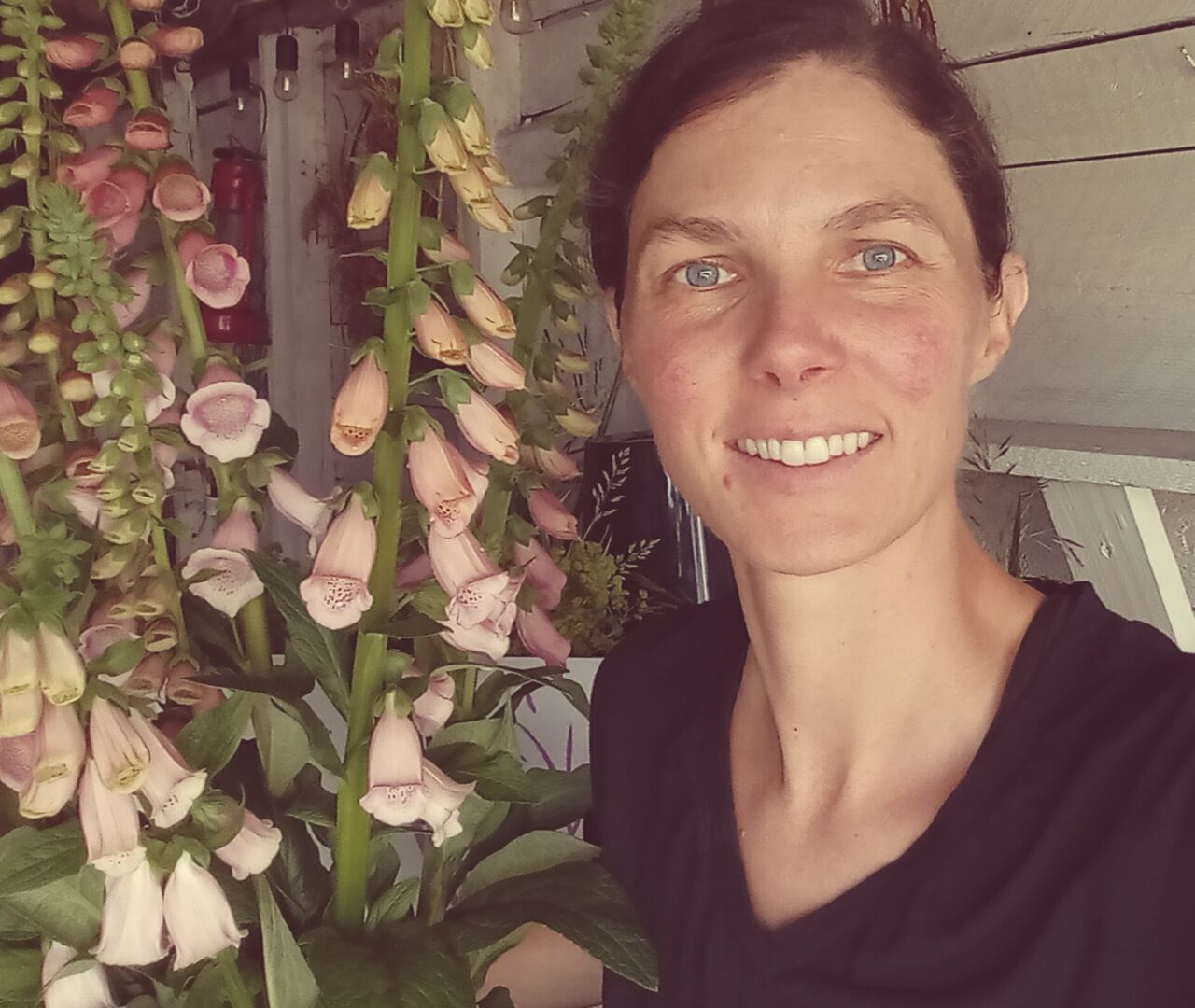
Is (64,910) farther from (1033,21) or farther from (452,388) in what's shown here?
(1033,21)

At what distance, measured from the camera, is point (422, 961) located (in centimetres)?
40

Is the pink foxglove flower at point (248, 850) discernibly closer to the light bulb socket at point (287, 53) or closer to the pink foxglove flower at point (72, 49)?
the pink foxglove flower at point (72, 49)

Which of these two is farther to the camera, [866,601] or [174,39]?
[866,601]

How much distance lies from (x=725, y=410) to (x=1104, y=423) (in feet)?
1.42

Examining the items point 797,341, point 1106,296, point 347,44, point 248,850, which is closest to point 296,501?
point 248,850

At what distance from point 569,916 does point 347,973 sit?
9 cm

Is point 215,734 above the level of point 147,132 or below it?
below

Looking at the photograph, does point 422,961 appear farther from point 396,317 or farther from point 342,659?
point 396,317

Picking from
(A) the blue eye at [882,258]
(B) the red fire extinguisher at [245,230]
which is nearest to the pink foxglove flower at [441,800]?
(A) the blue eye at [882,258]

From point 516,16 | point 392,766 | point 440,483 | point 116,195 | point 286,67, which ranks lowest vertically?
point 392,766

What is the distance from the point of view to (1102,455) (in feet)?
2.38

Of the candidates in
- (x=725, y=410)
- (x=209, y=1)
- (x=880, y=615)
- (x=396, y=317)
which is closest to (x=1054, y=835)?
(x=880, y=615)

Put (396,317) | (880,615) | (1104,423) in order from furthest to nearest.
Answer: (1104,423)
(880,615)
(396,317)

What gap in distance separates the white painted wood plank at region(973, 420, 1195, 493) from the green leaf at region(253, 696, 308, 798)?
560mm
